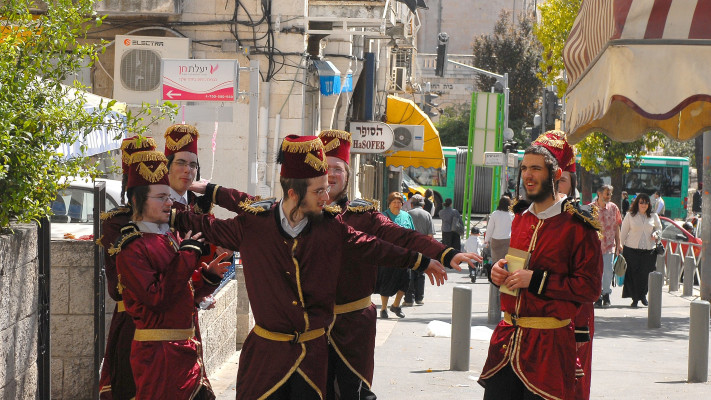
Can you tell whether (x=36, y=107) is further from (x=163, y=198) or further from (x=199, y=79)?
(x=199, y=79)

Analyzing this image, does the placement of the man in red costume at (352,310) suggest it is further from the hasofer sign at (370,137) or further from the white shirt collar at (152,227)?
the hasofer sign at (370,137)

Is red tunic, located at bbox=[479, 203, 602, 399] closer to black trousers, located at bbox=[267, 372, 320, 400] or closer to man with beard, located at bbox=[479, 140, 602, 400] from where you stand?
man with beard, located at bbox=[479, 140, 602, 400]

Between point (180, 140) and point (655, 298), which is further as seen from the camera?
point (655, 298)

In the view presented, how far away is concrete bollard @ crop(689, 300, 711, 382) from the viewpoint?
9.94m

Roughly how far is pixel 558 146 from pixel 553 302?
95cm

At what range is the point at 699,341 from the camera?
9977 mm

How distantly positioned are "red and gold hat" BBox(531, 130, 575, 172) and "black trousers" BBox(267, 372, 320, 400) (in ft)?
6.50

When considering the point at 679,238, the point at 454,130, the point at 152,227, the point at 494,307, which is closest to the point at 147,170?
the point at 152,227

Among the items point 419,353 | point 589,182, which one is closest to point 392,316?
point 419,353

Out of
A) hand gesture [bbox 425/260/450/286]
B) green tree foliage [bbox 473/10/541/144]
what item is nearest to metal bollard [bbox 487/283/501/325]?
hand gesture [bbox 425/260/450/286]

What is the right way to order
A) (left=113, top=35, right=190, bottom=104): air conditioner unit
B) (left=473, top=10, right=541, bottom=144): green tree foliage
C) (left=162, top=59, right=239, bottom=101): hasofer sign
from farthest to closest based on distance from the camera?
(left=473, top=10, right=541, bottom=144): green tree foliage → (left=113, top=35, right=190, bottom=104): air conditioner unit → (left=162, top=59, right=239, bottom=101): hasofer sign

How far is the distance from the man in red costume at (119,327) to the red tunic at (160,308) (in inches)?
16.2

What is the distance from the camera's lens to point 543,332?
595 centimetres

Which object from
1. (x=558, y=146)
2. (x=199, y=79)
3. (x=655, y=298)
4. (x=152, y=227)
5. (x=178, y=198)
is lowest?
(x=655, y=298)
